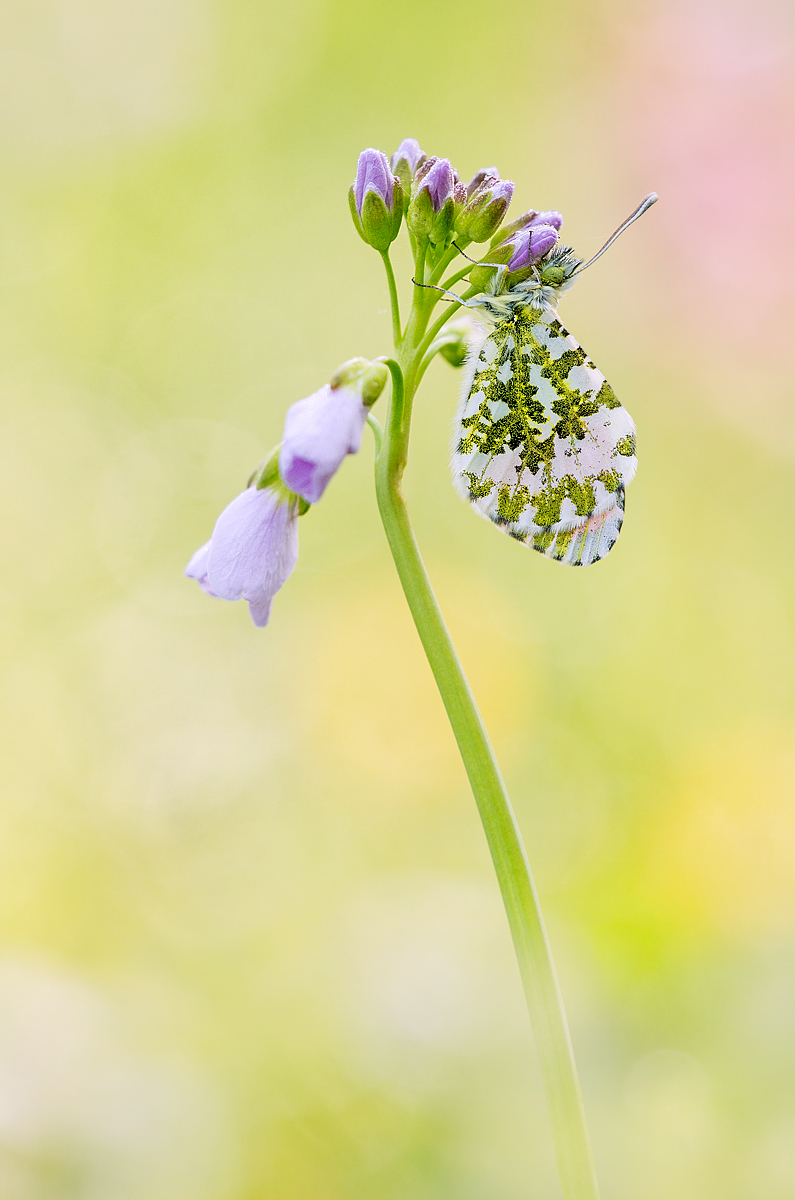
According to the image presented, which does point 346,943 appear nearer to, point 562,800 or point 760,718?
point 562,800

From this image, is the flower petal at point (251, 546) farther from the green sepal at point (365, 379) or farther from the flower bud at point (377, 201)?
the flower bud at point (377, 201)

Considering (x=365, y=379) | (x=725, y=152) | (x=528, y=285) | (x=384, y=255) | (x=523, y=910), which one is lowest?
(x=523, y=910)

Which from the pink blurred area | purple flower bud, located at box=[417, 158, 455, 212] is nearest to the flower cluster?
purple flower bud, located at box=[417, 158, 455, 212]

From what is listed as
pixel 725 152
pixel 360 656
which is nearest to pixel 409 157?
pixel 360 656

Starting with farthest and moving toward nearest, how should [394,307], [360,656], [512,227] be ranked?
[360,656] < [512,227] < [394,307]

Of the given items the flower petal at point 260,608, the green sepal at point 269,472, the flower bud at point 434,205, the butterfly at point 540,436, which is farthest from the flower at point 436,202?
the flower petal at point 260,608

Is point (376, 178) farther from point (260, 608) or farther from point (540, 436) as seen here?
point (260, 608)

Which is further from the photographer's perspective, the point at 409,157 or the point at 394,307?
the point at 409,157
